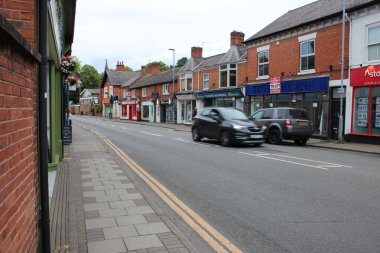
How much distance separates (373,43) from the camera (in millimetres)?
17641

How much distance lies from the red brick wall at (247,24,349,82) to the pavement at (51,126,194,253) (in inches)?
609

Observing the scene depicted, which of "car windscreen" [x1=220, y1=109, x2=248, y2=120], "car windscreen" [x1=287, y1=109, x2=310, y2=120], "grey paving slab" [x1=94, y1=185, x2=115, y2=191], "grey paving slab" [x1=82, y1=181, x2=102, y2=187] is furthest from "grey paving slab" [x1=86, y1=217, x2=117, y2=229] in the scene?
"car windscreen" [x1=287, y1=109, x2=310, y2=120]

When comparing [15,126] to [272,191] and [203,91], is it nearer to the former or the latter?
[272,191]

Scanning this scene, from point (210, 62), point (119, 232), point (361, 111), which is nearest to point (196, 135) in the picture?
point (361, 111)

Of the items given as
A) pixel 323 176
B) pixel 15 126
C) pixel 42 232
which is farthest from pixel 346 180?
pixel 15 126

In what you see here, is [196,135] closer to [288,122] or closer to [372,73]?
[288,122]

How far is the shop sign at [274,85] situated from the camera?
23719 mm

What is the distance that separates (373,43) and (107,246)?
1735 cm

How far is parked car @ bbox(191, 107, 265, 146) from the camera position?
620 inches

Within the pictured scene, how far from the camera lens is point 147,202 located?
6.22 metres

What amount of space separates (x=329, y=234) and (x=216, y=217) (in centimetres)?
163

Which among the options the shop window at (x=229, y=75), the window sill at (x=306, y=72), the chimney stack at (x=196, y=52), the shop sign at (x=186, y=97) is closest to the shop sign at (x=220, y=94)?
the shop window at (x=229, y=75)

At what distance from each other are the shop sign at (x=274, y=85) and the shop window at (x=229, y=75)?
5.69m

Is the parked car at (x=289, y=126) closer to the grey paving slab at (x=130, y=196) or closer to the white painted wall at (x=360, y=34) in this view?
the white painted wall at (x=360, y=34)
